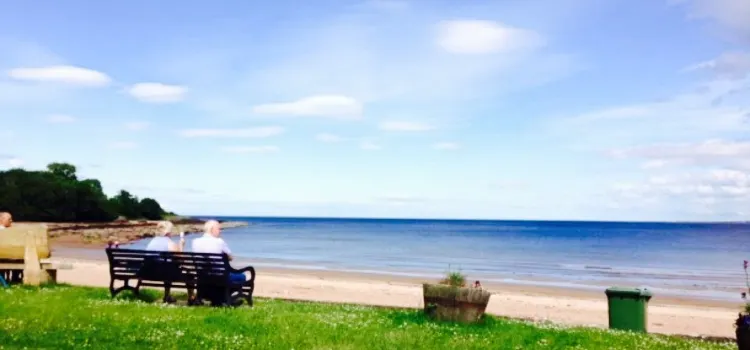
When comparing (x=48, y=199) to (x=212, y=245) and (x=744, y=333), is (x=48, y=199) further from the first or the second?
(x=744, y=333)

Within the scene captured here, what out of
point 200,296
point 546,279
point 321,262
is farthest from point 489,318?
point 321,262

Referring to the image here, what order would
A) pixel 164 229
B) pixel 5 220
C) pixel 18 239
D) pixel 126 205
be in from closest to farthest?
pixel 164 229
pixel 18 239
pixel 5 220
pixel 126 205

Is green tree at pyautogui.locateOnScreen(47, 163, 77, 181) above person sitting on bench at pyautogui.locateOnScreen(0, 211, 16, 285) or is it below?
above

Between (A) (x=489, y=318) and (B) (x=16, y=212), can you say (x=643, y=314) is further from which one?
(B) (x=16, y=212)

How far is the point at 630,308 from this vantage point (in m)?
12.6

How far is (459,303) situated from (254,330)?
134 inches

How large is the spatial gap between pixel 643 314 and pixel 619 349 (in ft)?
11.0

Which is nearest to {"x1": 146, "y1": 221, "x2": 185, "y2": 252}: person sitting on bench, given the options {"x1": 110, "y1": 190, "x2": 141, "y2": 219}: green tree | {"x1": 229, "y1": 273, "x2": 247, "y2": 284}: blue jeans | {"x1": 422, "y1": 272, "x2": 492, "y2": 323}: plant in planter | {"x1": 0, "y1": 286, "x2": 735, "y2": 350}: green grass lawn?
{"x1": 0, "y1": 286, "x2": 735, "y2": 350}: green grass lawn

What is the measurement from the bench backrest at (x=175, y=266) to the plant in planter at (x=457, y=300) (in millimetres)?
3836

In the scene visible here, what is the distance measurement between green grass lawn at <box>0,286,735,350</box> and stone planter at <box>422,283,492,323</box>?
0.69ft

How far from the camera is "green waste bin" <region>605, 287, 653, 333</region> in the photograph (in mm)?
12547

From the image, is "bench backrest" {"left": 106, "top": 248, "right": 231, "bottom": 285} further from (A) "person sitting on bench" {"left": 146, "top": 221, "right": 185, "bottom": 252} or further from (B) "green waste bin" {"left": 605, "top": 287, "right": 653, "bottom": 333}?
(B) "green waste bin" {"left": 605, "top": 287, "right": 653, "bottom": 333}

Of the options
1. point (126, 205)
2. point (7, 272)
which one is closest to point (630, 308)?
point (7, 272)

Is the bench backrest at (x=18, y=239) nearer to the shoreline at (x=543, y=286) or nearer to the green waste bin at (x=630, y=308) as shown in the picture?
the green waste bin at (x=630, y=308)
